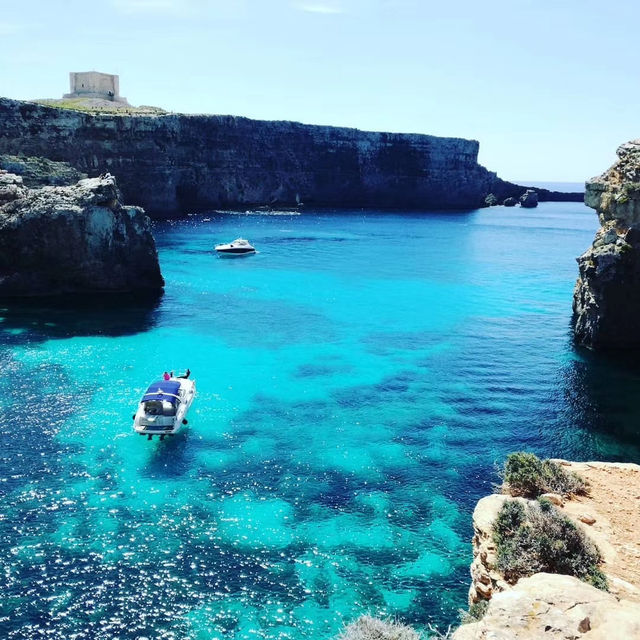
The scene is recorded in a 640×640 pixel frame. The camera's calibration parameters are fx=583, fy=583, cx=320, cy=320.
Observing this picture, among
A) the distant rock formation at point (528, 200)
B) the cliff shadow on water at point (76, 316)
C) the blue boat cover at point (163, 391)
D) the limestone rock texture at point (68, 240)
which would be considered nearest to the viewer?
the blue boat cover at point (163, 391)

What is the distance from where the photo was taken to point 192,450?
26281 mm

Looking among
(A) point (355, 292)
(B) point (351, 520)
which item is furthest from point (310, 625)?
(A) point (355, 292)

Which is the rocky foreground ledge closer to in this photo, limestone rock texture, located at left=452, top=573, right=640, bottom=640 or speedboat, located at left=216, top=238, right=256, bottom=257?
limestone rock texture, located at left=452, top=573, right=640, bottom=640

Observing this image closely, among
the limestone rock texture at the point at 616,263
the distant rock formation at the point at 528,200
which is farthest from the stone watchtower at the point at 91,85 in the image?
the limestone rock texture at the point at 616,263

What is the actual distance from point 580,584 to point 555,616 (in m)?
1.53

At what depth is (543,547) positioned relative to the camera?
13531 millimetres

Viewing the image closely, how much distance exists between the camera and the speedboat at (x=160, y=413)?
87.7ft

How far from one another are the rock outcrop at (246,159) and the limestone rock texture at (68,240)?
51.4 m

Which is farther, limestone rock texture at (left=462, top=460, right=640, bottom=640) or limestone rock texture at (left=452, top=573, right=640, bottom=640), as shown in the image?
limestone rock texture at (left=462, top=460, right=640, bottom=640)

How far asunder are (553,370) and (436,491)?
18.1m

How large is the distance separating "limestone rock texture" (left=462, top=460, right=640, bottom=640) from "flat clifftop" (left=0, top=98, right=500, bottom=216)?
9942 cm

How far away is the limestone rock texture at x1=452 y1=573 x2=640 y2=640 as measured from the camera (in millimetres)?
9602

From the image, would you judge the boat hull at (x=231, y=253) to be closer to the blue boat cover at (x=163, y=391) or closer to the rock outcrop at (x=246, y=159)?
the rock outcrop at (x=246, y=159)

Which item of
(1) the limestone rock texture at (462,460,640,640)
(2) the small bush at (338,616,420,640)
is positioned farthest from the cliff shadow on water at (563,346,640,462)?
(2) the small bush at (338,616,420,640)
